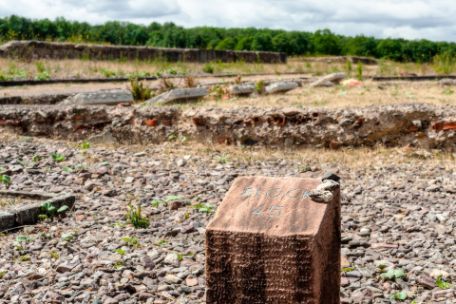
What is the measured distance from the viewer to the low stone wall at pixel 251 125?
27.0ft

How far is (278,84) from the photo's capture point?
12719mm

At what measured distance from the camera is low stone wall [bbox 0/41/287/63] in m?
17.5

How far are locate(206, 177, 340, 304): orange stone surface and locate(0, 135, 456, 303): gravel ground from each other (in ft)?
3.58

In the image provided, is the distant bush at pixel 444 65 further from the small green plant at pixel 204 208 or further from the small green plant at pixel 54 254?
the small green plant at pixel 54 254

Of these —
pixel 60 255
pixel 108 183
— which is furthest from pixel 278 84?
pixel 60 255

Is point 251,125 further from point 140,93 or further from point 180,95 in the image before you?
point 140,93

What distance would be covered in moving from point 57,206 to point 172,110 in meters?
3.57

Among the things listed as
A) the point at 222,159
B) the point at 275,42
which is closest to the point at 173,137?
the point at 222,159

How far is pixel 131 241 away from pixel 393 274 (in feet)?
6.10

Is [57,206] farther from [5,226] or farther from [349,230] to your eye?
[349,230]

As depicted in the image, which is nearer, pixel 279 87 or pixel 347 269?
pixel 347 269

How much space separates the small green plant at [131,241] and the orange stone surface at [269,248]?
75.5 inches

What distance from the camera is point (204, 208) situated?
570cm

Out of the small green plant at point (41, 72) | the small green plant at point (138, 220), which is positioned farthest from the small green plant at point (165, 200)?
the small green plant at point (41, 72)
